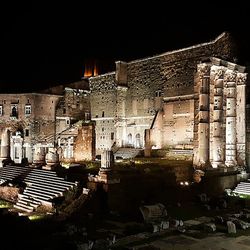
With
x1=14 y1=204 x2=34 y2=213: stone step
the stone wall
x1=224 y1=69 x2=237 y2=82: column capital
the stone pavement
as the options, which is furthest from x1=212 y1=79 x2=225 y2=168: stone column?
x1=14 y1=204 x2=34 y2=213: stone step

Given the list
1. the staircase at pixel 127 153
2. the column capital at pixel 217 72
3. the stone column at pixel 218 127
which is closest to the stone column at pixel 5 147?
the staircase at pixel 127 153

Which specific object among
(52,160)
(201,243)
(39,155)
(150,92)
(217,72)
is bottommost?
(201,243)

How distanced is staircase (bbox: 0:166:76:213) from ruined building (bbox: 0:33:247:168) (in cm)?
274

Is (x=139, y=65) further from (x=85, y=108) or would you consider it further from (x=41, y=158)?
(x=41, y=158)

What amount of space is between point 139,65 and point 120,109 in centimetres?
552

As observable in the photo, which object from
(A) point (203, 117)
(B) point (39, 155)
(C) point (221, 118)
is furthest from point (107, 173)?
(B) point (39, 155)

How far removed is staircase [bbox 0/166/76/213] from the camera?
19683 mm

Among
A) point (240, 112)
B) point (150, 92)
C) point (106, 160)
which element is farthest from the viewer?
point (150, 92)

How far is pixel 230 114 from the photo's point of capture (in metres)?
25.8

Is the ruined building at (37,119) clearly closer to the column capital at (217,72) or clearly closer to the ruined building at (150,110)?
the ruined building at (150,110)

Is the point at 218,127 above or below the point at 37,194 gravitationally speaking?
above

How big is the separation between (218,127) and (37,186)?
1239 cm

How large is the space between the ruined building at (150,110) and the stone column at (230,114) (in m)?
0.07

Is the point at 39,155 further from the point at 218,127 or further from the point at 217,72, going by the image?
the point at 217,72
